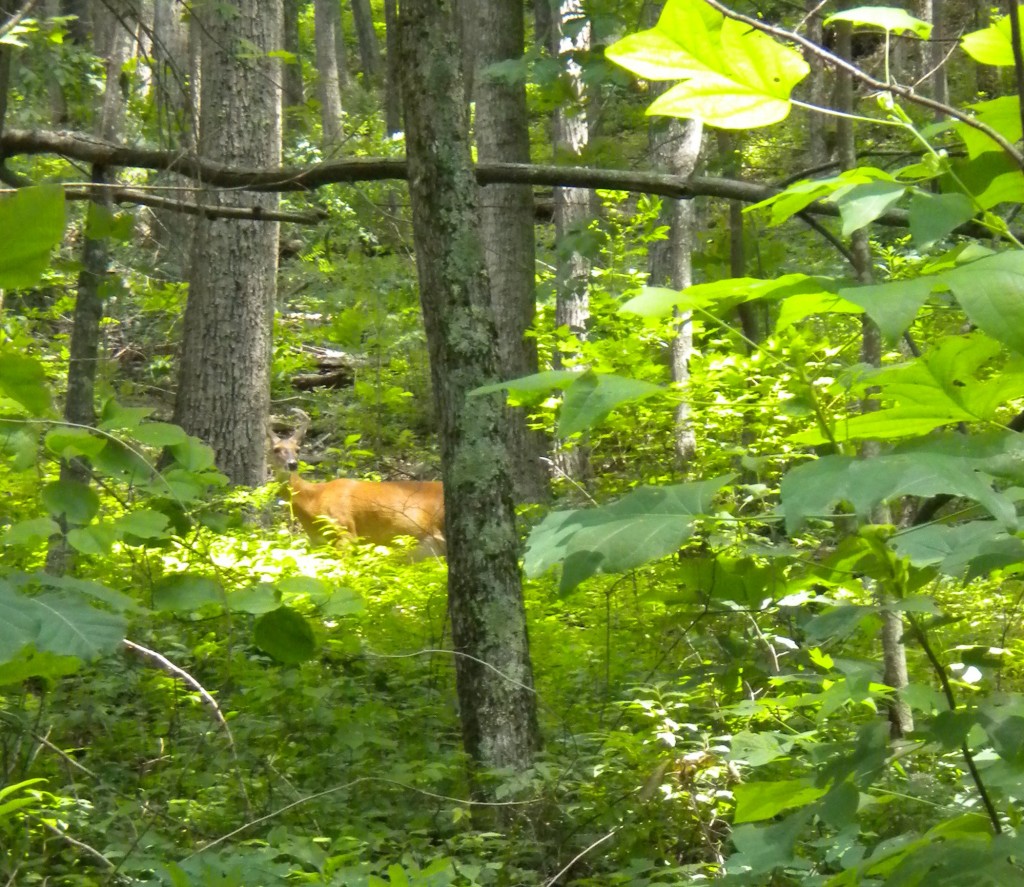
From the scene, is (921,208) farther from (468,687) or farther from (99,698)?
(99,698)

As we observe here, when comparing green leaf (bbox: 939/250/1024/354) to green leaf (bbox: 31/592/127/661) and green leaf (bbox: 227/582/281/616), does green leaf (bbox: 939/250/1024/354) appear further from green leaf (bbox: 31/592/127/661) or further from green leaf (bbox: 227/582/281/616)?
green leaf (bbox: 227/582/281/616)

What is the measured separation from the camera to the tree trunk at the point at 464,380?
4.19m

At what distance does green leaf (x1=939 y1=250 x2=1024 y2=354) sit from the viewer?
91 cm

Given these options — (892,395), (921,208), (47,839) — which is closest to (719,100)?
(921,208)

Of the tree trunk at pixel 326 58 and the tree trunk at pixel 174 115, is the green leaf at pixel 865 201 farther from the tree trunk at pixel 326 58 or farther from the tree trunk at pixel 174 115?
the tree trunk at pixel 326 58

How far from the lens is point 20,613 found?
4.51ft

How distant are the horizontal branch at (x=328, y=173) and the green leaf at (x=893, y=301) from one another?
357 cm

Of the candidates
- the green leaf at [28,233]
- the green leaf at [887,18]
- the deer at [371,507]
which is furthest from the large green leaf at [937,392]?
the deer at [371,507]

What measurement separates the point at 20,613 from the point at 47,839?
238 centimetres

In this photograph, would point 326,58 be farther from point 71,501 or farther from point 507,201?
point 71,501

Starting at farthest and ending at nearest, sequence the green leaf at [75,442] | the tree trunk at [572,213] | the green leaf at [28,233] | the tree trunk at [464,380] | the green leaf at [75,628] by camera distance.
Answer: the tree trunk at [572,213], the tree trunk at [464,380], the green leaf at [75,442], the green leaf at [28,233], the green leaf at [75,628]

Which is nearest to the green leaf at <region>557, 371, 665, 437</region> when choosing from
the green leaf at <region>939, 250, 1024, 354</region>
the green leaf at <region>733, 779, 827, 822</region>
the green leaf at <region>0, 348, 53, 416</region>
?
the green leaf at <region>939, 250, 1024, 354</region>

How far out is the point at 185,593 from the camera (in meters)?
2.29

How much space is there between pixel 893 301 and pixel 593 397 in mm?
303
